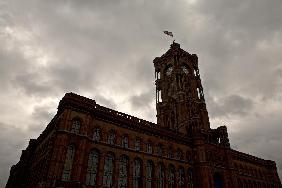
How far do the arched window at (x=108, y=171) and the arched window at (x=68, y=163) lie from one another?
5476 millimetres

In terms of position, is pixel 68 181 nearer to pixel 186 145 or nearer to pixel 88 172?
pixel 88 172

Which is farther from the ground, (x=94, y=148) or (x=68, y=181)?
(x=94, y=148)

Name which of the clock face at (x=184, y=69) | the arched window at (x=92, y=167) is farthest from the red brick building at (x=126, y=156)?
the clock face at (x=184, y=69)

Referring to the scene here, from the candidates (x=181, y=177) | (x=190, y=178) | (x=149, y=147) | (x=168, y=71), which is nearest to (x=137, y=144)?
(x=149, y=147)

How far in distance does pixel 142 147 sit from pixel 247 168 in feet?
99.3

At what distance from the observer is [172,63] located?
75.7 metres

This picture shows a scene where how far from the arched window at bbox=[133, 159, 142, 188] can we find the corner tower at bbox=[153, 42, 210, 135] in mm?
21888

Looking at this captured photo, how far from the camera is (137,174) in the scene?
39094 mm

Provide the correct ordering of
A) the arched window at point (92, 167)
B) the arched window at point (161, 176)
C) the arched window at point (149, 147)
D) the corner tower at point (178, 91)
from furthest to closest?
the corner tower at point (178, 91) → the arched window at point (149, 147) → the arched window at point (161, 176) → the arched window at point (92, 167)

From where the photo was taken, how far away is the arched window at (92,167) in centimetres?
3419

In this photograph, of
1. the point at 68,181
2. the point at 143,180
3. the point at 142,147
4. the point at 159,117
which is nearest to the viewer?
the point at 68,181

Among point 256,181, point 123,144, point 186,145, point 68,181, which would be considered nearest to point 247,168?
point 256,181

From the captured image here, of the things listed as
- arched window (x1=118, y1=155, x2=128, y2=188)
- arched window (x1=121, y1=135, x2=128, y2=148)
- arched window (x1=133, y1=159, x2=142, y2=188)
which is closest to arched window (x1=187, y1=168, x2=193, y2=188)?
arched window (x1=133, y1=159, x2=142, y2=188)

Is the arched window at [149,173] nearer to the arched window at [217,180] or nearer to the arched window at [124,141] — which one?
the arched window at [124,141]
